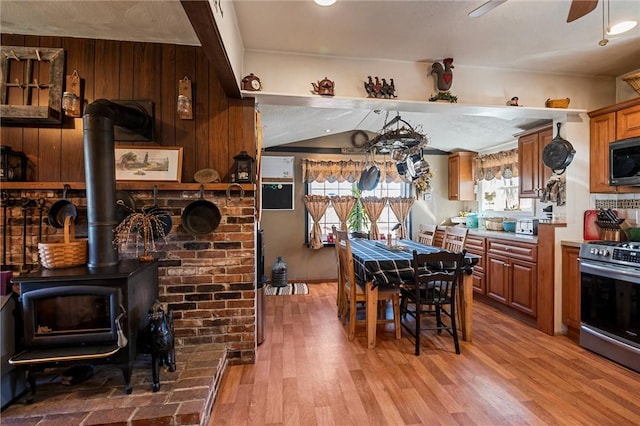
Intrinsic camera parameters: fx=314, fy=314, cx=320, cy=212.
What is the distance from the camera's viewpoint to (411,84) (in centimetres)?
276

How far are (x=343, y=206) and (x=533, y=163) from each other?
2.71 metres

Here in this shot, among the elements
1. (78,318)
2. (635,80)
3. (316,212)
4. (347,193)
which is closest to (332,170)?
(347,193)

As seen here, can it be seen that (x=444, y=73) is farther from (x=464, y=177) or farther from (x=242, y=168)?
(x=464, y=177)

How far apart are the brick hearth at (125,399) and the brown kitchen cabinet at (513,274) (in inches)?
122

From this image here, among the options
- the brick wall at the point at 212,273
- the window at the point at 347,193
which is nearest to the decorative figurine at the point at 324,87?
the brick wall at the point at 212,273

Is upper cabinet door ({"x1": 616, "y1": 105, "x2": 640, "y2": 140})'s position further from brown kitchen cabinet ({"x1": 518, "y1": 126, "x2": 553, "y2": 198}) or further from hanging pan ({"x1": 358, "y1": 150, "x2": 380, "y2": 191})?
hanging pan ({"x1": 358, "y1": 150, "x2": 380, "y2": 191})

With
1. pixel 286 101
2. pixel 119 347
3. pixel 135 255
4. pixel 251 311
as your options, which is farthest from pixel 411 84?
pixel 119 347

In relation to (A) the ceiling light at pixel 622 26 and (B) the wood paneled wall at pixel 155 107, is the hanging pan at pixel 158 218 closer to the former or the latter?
(B) the wood paneled wall at pixel 155 107

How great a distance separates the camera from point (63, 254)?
6.24 feet

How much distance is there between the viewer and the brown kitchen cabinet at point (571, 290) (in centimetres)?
288

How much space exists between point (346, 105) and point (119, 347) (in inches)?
93.6

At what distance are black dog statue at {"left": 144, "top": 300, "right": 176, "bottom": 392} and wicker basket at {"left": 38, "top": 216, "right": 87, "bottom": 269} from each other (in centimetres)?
57

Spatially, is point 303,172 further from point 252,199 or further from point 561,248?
point 561,248

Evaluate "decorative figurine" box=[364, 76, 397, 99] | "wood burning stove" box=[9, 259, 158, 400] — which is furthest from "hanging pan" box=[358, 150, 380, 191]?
"wood burning stove" box=[9, 259, 158, 400]
